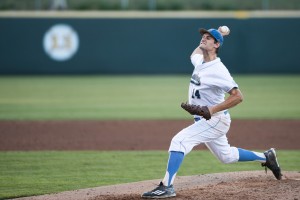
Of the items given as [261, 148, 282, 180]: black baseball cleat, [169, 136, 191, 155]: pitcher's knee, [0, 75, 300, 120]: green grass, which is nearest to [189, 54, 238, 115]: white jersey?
[169, 136, 191, 155]: pitcher's knee

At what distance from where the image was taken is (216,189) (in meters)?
7.04

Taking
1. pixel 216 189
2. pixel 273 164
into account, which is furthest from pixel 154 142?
pixel 216 189

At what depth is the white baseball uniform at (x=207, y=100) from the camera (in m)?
6.67

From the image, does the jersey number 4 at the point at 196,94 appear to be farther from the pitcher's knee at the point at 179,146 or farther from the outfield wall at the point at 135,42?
the outfield wall at the point at 135,42

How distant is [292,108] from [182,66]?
8.52m

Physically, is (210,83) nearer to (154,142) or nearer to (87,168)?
(87,168)

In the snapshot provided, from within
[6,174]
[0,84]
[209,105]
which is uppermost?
[209,105]

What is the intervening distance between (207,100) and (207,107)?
36cm

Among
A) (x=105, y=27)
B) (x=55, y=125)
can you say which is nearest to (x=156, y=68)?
(x=105, y=27)

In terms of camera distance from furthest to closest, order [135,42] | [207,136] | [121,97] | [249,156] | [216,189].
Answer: [135,42]
[121,97]
[249,156]
[216,189]
[207,136]

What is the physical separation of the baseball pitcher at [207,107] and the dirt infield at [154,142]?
307mm

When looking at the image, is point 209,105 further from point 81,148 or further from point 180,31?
point 180,31

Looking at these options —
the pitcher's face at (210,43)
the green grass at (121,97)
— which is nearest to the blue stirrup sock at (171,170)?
the pitcher's face at (210,43)

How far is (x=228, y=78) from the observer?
6664 millimetres
